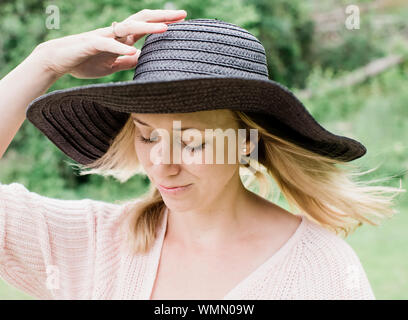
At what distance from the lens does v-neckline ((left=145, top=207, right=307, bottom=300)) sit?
61.2 inches

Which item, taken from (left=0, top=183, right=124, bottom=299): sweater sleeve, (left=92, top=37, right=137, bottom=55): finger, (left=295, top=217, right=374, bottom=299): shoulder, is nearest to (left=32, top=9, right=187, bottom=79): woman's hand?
(left=92, top=37, right=137, bottom=55): finger

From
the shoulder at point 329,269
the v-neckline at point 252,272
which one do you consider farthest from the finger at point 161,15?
the shoulder at point 329,269

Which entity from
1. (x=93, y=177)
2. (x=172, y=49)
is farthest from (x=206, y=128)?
(x=93, y=177)

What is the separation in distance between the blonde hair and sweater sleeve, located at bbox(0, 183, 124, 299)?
125mm

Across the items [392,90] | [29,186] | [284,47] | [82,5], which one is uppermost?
[82,5]

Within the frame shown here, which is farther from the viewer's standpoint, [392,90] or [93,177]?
[392,90]

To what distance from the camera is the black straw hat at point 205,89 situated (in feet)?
4.25

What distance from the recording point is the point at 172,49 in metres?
1.38

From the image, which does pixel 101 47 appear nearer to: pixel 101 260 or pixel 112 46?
pixel 112 46

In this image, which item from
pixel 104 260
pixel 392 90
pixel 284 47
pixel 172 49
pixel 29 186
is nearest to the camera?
pixel 172 49

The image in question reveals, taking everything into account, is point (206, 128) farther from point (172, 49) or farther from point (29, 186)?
point (29, 186)

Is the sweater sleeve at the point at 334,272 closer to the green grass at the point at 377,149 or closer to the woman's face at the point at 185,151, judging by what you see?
the woman's face at the point at 185,151
